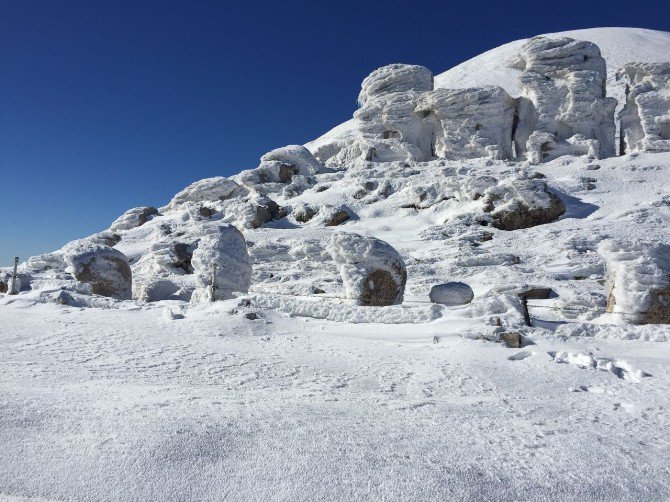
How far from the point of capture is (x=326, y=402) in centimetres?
520

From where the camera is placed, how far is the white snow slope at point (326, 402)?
3.25 metres

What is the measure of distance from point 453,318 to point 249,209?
25804 millimetres

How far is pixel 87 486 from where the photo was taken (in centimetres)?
312

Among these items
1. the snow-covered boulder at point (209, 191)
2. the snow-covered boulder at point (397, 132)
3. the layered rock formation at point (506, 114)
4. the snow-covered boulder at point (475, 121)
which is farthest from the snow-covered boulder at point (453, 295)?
the snow-covered boulder at point (209, 191)

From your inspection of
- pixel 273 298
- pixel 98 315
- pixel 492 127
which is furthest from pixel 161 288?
pixel 492 127

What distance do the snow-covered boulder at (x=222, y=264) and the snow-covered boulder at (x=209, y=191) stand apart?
28217 millimetres

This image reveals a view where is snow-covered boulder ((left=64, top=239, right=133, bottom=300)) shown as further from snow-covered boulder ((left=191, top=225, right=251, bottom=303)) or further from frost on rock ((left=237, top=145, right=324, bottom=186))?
frost on rock ((left=237, top=145, right=324, bottom=186))

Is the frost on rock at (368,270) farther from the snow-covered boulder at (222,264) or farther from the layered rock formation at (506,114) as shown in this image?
the layered rock formation at (506,114)

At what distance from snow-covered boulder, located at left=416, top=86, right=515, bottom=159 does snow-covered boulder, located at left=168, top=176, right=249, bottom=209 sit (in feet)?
63.1

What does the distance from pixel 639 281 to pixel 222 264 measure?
10.5 m

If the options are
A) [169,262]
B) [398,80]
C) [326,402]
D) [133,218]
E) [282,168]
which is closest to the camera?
[326,402]

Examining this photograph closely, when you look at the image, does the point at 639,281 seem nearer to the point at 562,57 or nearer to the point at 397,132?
the point at 397,132

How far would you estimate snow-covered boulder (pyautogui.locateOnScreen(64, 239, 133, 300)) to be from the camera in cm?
1538

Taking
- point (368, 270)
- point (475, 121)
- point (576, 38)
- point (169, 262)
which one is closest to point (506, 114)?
point (475, 121)
